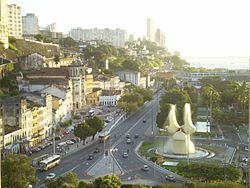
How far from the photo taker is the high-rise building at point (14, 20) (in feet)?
74.1

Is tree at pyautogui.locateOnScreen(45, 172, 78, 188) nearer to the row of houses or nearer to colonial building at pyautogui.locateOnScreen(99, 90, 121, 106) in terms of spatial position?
the row of houses

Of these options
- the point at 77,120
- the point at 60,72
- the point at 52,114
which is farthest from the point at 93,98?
the point at 52,114

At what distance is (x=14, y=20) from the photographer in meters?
22.8

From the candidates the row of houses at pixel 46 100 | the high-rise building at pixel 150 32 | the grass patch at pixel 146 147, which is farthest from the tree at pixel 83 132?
the high-rise building at pixel 150 32

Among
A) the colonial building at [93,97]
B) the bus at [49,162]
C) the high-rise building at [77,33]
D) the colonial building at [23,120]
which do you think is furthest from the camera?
the high-rise building at [77,33]

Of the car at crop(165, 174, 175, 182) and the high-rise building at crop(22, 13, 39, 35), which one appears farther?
the high-rise building at crop(22, 13, 39, 35)

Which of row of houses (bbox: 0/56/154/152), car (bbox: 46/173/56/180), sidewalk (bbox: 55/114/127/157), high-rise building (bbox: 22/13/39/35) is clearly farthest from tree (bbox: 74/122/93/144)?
high-rise building (bbox: 22/13/39/35)

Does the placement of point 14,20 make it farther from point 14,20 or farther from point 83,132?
point 83,132

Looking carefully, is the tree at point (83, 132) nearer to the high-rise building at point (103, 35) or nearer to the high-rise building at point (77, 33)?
the high-rise building at point (103, 35)

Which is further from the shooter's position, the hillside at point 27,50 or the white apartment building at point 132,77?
the white apartment building at point 132,77

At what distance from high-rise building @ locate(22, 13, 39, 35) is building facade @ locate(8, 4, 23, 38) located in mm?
7908

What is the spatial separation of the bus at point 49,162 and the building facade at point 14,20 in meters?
14.6

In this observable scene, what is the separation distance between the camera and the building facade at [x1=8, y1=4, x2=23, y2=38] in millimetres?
22594

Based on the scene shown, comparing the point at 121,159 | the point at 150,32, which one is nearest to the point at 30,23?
the point at 150,32
